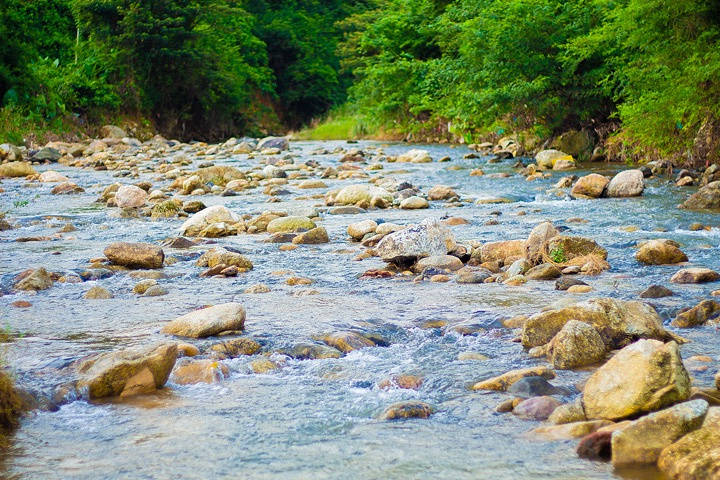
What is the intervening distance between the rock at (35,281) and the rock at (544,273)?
10.8 feet

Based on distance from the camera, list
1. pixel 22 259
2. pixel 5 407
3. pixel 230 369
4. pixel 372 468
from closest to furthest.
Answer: pixel 372 468, pixel 5 407, pixel 230 369, pixel 22 259

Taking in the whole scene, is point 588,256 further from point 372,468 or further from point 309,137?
point 309,137

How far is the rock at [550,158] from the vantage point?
14.6 m

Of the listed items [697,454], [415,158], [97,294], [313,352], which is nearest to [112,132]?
[415,158]

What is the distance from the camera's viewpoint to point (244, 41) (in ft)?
120

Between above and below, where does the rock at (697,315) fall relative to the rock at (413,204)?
above

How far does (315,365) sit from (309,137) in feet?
98.7

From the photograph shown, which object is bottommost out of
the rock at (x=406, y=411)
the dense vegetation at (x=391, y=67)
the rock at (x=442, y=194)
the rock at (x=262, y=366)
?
the rock at (x=442, y=194)

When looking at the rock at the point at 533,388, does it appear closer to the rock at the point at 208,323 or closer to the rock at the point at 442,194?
the rock at the point at 208,323

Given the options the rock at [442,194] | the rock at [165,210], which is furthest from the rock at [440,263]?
the rock at [442,194]

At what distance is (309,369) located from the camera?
3607 millimetres

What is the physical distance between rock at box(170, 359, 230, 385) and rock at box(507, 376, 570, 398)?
1251mm

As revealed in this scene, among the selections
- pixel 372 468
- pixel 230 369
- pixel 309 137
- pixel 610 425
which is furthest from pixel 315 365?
pixel 309 137

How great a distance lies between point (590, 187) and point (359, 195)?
290cm
